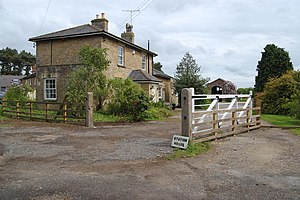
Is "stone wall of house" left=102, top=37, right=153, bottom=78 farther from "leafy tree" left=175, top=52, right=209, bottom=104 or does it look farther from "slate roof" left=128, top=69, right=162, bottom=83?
"leafy tree" left=175, top=52, right=209, bottom=104

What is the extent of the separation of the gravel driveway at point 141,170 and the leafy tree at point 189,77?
21793mm

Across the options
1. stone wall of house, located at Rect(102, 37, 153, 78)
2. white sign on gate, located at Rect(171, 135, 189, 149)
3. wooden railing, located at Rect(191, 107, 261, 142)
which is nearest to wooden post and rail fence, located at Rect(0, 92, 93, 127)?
wooden railing, located at Rect(191, 107, 261, 142)

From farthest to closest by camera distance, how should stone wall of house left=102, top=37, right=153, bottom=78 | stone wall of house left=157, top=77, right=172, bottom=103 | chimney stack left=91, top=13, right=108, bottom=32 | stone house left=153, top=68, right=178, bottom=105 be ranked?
stone wall of house left=157, top=77, right=172, bottom=103
stone house left=153, top=68, right=178, bottom=105
chimney stack left=91, top=13, right=108, bottom=32
stone wall of house left=102, top=37, right=153, bottom=78

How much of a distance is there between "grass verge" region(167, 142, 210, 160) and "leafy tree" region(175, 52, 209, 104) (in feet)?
74.3

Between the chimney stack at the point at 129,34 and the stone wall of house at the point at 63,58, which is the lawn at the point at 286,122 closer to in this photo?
the stone wall of house at the point at 63,58

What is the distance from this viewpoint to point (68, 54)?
20750 millimetres

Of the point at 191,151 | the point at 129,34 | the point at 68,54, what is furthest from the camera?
the point at 129,34

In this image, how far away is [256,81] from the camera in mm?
29312

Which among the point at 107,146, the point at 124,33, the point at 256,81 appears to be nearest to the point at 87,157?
the point at 107,146

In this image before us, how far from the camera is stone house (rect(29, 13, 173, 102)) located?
2019 centimetres

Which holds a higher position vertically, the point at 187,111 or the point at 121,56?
the point at 121,56

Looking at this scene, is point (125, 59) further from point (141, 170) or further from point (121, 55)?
point (141, 170)

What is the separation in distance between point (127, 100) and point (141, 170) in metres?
11.0

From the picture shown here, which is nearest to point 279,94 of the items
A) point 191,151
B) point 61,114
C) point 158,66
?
point 61,114
